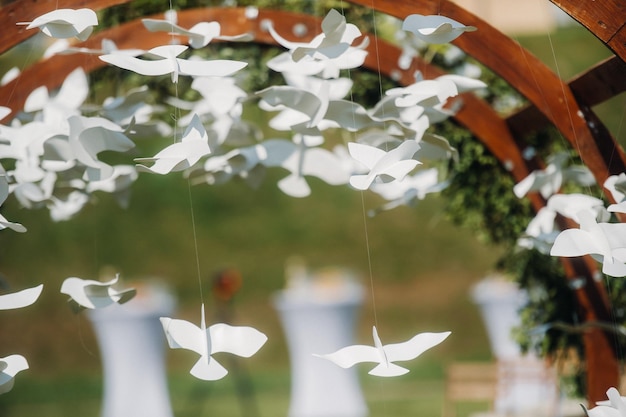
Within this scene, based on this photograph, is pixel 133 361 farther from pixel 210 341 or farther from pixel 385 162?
pixel 385 162

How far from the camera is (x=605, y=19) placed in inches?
72.8

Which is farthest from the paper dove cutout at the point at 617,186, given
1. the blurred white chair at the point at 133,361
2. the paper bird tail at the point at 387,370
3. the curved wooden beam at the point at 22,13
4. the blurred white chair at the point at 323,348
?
the blurred white chair at the point at 133,361

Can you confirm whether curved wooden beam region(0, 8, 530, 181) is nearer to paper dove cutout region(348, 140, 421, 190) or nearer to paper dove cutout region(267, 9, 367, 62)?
paper dove cutout region(267, 9, 367, 62)

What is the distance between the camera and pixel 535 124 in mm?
2750

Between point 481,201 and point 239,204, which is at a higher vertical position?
point 481,201

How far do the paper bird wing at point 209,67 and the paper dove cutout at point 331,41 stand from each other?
20cm

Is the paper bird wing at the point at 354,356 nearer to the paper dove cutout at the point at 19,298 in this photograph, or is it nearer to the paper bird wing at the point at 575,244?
the paper bird wing at the point at 575,244

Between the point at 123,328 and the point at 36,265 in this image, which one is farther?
the point at 36,265

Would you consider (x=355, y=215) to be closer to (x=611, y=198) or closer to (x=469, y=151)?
(x=469, y=151)

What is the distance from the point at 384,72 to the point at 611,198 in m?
0.97

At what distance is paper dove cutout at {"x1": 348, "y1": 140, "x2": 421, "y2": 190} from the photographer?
1932 millimetres

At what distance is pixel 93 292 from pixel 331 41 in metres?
0.97

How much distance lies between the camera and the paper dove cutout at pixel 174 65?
1.92 metres

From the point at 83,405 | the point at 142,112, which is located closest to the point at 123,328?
the point at 142,112
